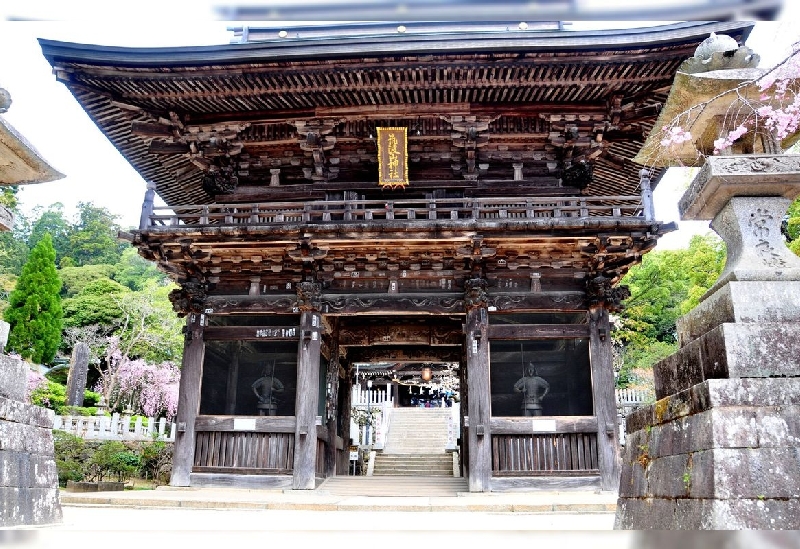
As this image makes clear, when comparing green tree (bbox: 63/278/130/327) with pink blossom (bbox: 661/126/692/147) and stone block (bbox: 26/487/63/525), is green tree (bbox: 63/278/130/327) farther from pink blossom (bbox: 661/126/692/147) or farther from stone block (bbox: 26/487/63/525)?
pink blossom (bbox: 661/126/692/147)

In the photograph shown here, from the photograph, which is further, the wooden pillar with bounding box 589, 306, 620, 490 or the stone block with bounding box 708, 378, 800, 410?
the wooden pillar with bounding box 589, 306, 620, 490

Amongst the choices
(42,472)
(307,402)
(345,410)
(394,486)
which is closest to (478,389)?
(394,486)

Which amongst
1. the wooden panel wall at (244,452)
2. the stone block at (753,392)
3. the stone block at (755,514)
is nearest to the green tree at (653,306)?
the wooden panel wall at (244,452)

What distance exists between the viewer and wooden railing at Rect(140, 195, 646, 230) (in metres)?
11.4

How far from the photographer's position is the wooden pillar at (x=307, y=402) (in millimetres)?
11383

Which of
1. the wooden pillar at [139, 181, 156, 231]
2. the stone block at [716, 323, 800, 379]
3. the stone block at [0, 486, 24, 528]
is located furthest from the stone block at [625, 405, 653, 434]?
the wooden pillar at [139, 181, 156, 231]

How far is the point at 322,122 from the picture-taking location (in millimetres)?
12062

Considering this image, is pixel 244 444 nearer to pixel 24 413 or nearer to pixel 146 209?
pixel 146 209

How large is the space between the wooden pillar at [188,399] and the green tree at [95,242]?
45820 mm

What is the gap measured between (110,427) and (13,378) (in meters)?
17.8

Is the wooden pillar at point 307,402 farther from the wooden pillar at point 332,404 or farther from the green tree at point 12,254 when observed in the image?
the green tree at point 12,254

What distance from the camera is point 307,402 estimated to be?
1169cm

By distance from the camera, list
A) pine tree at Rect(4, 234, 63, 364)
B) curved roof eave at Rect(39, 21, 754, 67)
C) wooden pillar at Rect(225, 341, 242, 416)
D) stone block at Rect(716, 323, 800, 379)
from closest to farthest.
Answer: stone block at Rect(716, 323, 800, 379) < curved roof eave at Rect(39, 21, 754, 67) < wooden pillar at Rect(225, 341, 242, 416) < pine tree at Rect(4, 234, 63, 364)

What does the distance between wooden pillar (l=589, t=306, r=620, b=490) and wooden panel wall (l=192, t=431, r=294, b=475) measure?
20.2 feet
